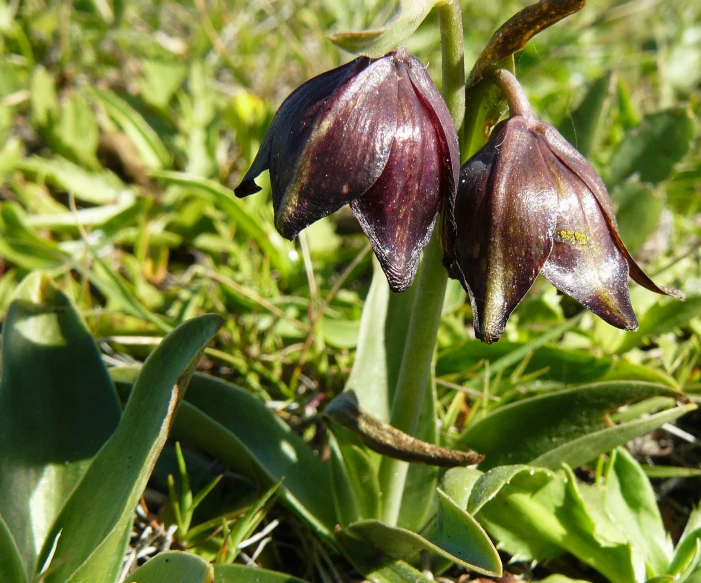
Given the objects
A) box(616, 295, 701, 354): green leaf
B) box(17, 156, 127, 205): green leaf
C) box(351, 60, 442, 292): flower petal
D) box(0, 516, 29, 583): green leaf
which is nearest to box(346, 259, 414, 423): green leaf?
box(351, 60, 442, 292): flower petal

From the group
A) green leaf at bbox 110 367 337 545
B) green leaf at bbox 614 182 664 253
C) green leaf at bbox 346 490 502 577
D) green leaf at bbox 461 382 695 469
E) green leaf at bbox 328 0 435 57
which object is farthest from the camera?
green leaf at bbox 614 182 664 253

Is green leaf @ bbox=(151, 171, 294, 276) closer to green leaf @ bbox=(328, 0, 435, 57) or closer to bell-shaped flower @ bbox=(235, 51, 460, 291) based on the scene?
bell-shaped flower @ bbox=(235, 51, 460, 291)

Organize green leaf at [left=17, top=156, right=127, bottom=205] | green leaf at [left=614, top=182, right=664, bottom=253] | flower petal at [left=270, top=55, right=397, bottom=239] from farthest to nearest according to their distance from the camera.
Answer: green leaf at [left=17, top=156, right=127, bottom=205] < green leaf at [left=614, top=182, right=664, bottom=253] < flower petal at [left=270, top=55, right=397, bottom=239]

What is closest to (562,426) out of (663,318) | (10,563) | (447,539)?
(447,539)

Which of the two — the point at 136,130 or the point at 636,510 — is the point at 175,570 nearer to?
the point at 636,510

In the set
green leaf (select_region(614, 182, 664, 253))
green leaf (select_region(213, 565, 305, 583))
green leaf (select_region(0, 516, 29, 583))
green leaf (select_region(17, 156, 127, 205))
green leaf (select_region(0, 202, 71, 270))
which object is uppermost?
green leaf (select_region(614, 182, 664, 253))

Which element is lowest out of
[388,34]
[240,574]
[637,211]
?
[240,574]
